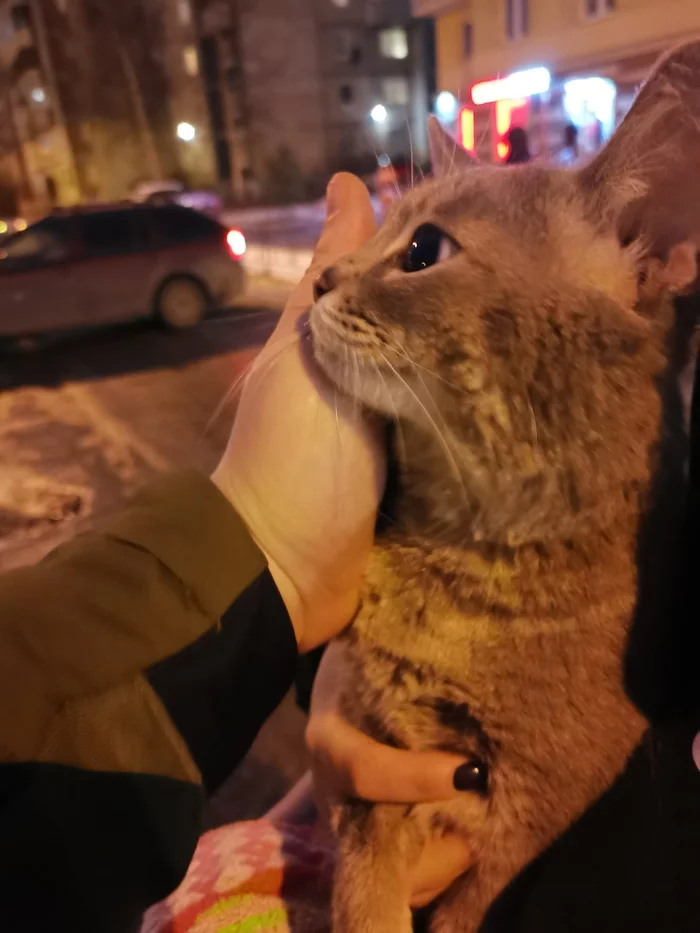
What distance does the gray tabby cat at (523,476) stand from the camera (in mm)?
715

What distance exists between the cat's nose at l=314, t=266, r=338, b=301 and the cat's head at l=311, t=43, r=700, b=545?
0.01 metres

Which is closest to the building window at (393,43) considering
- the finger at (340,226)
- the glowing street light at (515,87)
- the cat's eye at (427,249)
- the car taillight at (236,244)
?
the car taillight at (236,244)

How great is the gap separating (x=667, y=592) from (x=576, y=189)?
18.2 inches

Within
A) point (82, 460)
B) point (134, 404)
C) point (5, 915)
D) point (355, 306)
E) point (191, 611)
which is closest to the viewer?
point (5, 915)

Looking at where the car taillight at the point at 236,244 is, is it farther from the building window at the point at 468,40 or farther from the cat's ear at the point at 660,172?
the cat's ear at the point at 660,172

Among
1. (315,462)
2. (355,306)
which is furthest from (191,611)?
(355,306)

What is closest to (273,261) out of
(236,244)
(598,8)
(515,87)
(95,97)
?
(236,244)

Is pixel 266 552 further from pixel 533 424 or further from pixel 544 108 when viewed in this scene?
pixel 544 108

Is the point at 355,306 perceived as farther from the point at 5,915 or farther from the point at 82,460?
the point at 82,460

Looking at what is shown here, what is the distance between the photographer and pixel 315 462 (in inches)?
31.3

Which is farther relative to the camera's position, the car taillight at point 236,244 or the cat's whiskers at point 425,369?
the car taillight at point 236,244

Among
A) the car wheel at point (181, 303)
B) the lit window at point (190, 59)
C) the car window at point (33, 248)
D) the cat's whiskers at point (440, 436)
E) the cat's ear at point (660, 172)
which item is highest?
the lit window at point (190, 59)

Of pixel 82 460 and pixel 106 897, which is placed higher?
pixel 106 897

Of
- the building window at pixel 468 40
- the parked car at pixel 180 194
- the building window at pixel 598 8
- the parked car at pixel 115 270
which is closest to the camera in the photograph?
the building window at pixel 598 8
